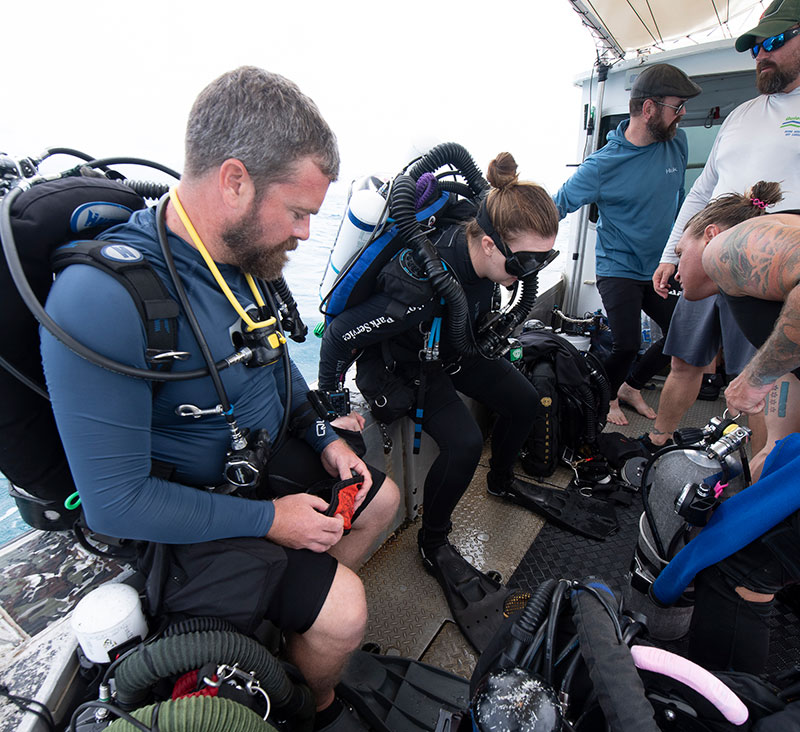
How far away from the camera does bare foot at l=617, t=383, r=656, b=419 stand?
295cm

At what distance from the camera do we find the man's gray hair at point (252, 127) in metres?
0.94

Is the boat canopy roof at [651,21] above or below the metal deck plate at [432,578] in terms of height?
above

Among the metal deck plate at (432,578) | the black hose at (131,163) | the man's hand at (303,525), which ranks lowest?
the metal deck plate at (432,578)

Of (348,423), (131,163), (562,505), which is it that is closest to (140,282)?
(131,163)

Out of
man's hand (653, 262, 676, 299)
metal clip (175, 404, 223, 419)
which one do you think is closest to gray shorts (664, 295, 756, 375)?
man's hand (653, 262, 676, 299)

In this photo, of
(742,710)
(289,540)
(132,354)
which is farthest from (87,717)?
(742,710)

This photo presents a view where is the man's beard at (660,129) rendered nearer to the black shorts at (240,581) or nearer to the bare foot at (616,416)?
the bare foot at (616,416)

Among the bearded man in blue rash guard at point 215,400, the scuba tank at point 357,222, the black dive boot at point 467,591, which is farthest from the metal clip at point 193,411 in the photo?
the black dive boot at point 467,591

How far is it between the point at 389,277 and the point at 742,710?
131 cm

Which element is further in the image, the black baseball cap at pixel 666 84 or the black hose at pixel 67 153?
the black baseball cap at pixel 666 84

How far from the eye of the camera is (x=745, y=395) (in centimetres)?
130

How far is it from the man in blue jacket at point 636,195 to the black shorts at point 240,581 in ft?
7.66

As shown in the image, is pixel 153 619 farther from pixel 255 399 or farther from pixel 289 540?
pixel 255 399

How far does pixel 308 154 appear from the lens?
1001 mm
